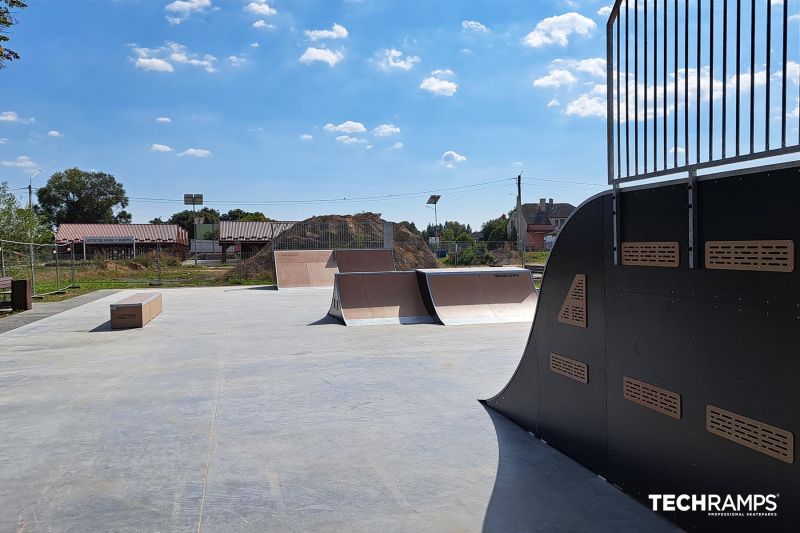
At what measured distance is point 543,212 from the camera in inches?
4045

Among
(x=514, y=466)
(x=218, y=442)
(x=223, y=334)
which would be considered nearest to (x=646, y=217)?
(x=514, y=466)

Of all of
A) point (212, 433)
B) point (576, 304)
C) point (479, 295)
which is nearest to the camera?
point (576, 304)

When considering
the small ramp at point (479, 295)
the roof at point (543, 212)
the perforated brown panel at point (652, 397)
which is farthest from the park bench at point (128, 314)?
the roof at point (543, 212)

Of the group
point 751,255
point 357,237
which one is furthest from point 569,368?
point 357,237

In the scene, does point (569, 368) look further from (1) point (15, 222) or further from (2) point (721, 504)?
(1) point (15, 222)

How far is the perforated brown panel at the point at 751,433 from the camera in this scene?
279 centimetres

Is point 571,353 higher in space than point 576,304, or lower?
lower

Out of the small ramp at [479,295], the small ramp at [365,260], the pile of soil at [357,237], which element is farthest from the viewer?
the pile of soil at [357,237]

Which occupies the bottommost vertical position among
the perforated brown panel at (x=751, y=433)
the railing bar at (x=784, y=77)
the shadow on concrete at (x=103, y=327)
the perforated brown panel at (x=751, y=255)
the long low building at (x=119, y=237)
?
the shadow on concrete at (x=103, y=327)

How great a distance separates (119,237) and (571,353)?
7308 centimetres

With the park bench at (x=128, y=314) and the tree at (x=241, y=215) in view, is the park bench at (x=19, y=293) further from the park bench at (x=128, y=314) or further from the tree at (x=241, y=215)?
the tree at (x=241, y=215)

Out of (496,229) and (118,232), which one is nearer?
(118,232)

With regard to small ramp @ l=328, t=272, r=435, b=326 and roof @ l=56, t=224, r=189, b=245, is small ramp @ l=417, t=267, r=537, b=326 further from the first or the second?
roof @ l=56, t=224, r=189, b=245

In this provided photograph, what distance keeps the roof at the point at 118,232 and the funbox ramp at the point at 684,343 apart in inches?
2809
